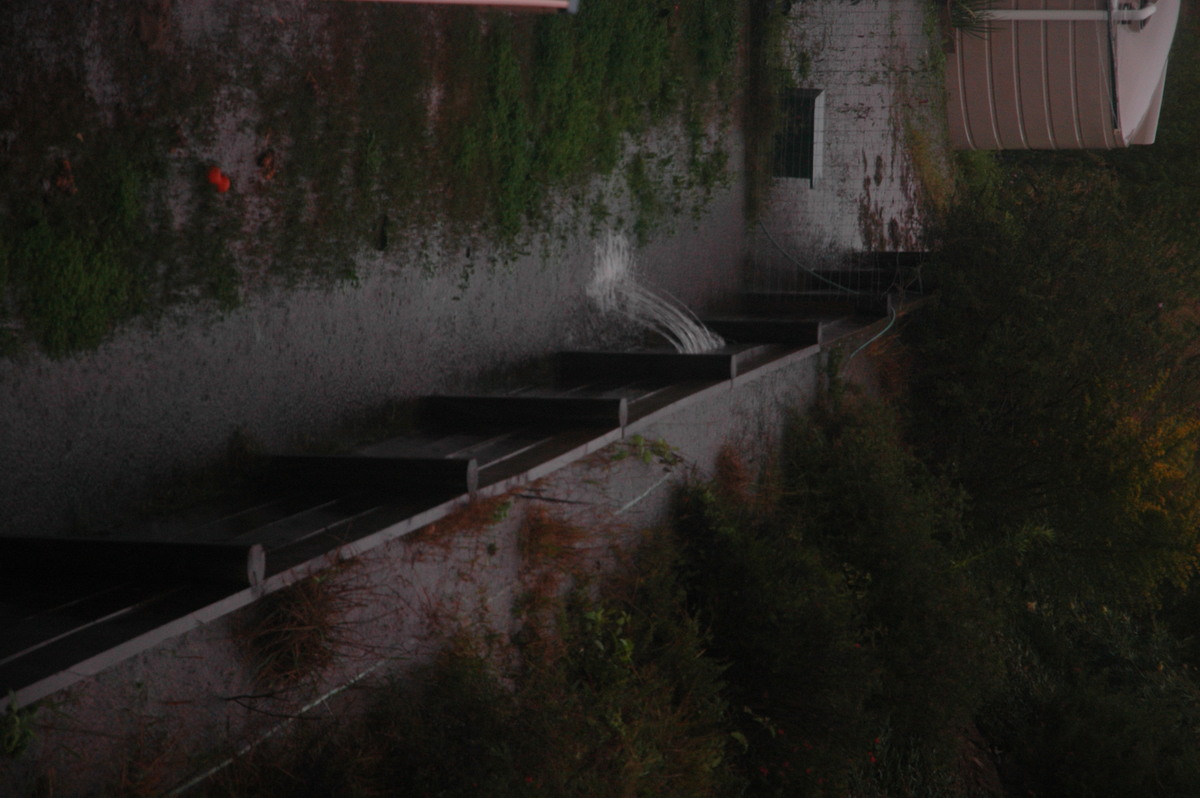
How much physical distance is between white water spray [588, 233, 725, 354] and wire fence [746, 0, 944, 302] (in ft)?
5.95

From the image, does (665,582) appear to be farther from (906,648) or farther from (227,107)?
(227,107)

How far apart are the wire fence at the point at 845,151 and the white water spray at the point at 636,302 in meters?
1.81

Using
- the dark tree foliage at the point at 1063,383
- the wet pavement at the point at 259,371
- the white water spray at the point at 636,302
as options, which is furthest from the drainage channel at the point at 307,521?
the dark tree foliage at the point at 1063,383

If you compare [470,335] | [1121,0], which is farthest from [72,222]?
[1121,0]

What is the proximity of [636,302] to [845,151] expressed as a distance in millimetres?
4137

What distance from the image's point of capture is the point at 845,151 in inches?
430

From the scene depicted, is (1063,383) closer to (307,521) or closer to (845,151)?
(845,151)

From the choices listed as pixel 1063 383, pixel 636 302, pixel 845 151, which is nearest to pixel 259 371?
pixel 636 302

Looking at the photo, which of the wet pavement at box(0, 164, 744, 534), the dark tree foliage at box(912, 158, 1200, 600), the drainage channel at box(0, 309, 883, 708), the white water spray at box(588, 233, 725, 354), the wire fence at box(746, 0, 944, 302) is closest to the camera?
the drainage channel at box(0, 309, 883, 708)

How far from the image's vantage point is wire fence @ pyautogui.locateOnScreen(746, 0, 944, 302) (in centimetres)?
1020

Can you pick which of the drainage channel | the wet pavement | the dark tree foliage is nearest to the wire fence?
the dark tree foliage

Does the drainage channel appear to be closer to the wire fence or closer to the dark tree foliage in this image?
the wire fence

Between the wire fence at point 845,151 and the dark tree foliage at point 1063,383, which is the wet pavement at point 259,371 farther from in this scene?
the dark tree foliage at point 1063,383

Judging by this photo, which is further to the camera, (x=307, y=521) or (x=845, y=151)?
(x=845, y=151)
